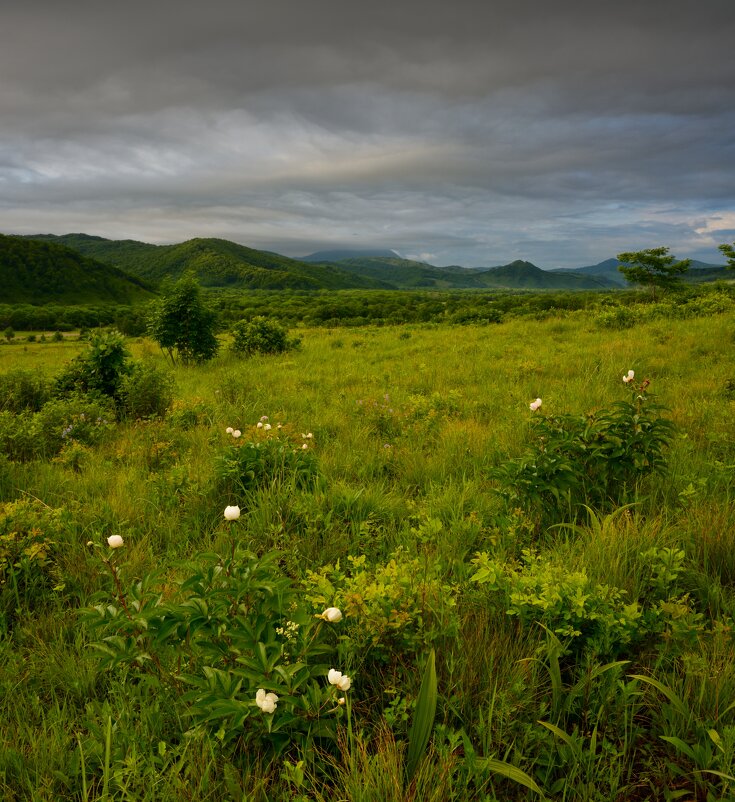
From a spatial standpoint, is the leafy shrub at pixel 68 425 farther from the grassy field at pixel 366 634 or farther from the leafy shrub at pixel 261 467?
the leafy shrub at pixel 261 467

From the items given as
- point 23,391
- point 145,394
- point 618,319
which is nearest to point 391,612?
point 145,394

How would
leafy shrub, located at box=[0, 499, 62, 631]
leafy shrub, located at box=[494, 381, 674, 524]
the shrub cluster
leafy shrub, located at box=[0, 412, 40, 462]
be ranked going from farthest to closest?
the shrub cluster, leafy shrub, located at box=[0, 412, 40, 462], leafy shrub, located at box=[494, 381, 674, 524], leafy shrub, located at box=[0, 499, 62, 631]

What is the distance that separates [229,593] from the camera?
1.81m

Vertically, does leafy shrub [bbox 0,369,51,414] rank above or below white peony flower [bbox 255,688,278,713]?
above

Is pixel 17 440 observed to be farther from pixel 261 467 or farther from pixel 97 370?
pixel 261 467

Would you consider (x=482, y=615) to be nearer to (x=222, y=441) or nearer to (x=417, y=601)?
(x=417, y=601)

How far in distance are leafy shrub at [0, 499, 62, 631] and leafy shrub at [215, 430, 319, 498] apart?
4.38 ft

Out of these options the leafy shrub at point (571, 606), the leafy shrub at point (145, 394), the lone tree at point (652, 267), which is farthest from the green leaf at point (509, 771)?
the lone tree at point (652, 267)

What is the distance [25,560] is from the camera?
289 centimetres

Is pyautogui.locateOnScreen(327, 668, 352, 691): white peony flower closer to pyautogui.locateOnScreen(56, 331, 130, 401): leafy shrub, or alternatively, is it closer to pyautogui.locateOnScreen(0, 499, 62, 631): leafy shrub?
pyautogui.locateOnScreen(0, 499, 62, 631): leafy shrub

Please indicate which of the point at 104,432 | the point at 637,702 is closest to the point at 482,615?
the point at 637,702

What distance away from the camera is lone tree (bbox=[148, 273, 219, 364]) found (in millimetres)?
12922

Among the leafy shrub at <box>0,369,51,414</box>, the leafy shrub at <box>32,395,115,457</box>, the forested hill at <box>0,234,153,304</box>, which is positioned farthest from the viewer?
the forested hill at <box>0,234,153,304</box>

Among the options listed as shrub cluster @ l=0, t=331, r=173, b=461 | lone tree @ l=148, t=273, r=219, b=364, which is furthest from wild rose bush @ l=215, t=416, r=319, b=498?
lone tree @ l=148, t=273, r=219, b=364
